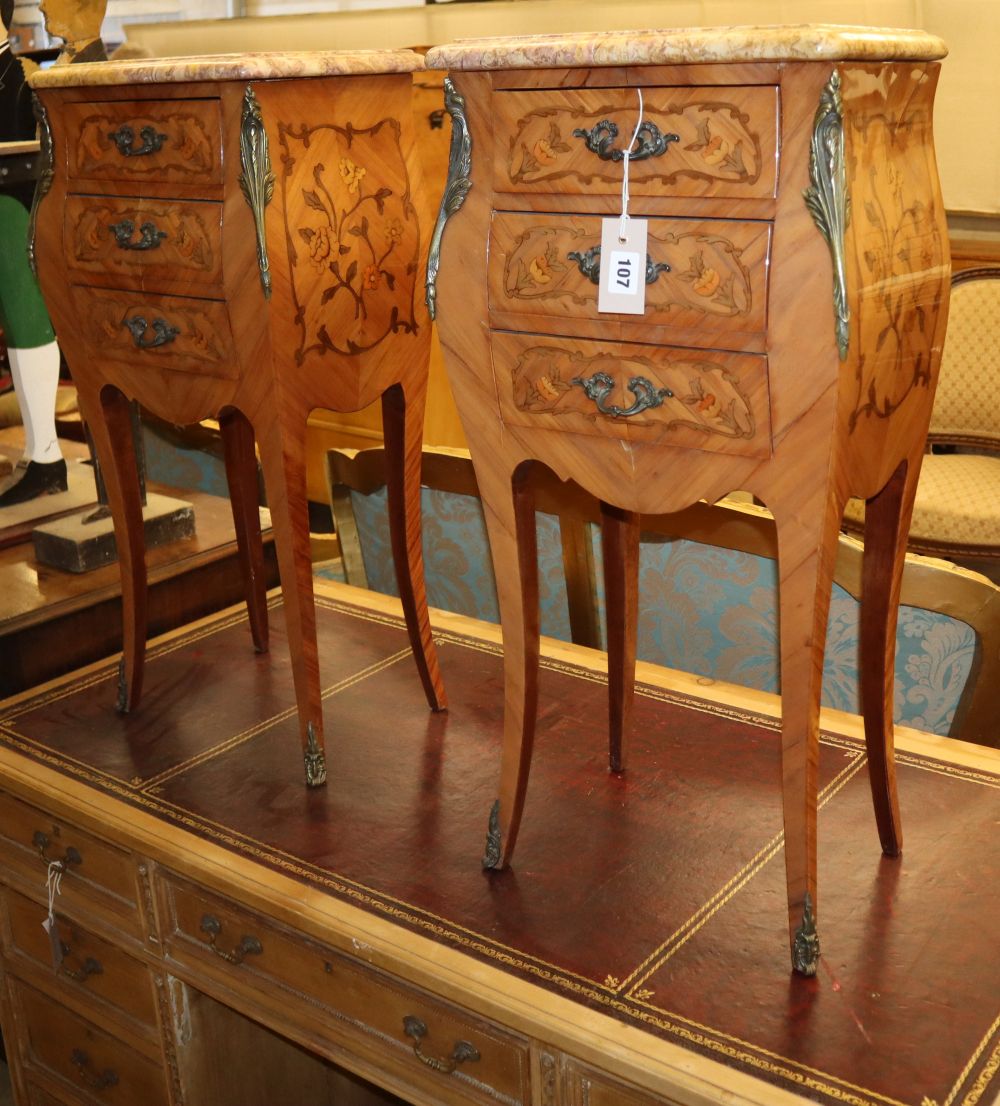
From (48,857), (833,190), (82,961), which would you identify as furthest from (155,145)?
(82,961)

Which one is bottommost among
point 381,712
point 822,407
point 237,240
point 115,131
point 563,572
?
point 381,712

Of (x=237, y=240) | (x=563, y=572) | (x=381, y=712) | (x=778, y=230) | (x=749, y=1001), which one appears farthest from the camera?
(x=563, y=572)

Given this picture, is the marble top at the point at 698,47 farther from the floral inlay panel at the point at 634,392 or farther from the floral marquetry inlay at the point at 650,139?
the floral inlay panel at the point at 634,392

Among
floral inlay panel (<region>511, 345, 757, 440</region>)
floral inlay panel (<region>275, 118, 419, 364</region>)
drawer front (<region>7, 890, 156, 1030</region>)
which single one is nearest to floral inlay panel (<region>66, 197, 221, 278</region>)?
floral inlay panel (<region>275, 118, 419, 364</region>)

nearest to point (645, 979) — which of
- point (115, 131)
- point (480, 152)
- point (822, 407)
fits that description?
point (822, 407)

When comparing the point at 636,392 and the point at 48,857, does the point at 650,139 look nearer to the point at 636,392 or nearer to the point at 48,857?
the point at 636,392

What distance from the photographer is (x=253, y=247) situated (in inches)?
57.0

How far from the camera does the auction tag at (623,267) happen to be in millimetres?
1158

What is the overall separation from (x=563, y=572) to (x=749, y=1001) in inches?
34.9

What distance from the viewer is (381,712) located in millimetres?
1845

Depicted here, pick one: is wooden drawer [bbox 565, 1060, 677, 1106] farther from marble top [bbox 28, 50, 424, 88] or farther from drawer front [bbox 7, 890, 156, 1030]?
marble top [bbox 28, 50, 424, 88]

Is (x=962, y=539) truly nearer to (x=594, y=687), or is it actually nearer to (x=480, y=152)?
(x=594, y=687)

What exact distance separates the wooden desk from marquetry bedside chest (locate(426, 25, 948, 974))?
0.13 meters

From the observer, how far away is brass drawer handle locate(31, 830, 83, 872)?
166 cm
